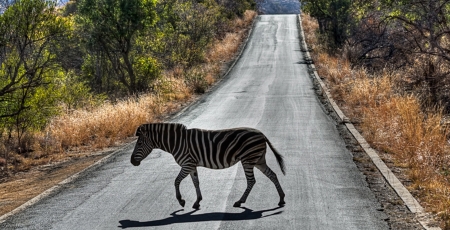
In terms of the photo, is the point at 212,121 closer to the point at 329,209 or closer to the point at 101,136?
the point at 101,136

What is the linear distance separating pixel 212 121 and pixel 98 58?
1732 centimetres

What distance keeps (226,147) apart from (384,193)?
2915mm

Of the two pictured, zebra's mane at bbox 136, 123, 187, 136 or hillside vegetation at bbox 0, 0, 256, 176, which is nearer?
zebra's mane at bbox 136, 123, 187, 136

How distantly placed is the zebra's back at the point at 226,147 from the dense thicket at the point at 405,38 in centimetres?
637

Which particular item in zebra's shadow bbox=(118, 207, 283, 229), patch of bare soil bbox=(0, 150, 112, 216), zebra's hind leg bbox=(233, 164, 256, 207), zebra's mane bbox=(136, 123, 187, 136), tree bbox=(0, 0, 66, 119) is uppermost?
tree bbox=(0, 0, 66, 119)

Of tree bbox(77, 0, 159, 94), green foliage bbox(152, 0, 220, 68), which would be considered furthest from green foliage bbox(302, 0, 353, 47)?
tree bbox(77, 0, 159, 94)

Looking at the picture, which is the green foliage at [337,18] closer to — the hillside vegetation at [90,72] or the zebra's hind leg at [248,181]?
the hillside vegetation at [90,72]

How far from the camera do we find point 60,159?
53.6 feet

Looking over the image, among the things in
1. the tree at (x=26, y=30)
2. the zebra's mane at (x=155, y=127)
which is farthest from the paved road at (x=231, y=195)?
the tree at (x=26, y=30)

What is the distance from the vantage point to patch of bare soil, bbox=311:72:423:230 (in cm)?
824

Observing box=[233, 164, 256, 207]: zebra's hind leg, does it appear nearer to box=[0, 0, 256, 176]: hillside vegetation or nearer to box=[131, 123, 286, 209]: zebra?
box=[131, 123, 286, 209]: zebra

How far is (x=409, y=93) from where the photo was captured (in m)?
19.9

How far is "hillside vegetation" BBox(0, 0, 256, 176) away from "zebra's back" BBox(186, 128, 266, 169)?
759 centimetres

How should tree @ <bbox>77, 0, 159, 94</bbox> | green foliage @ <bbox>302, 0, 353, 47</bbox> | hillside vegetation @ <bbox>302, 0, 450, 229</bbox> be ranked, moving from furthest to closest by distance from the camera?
1. green foliage @ <bbox>302, 0, 353, 47</bbox>
2. tree @ <bbox>77, 0, 159, 94</bbox>
3. hillside vegetation @ <bbox>302, 0, 450, 229</bbox>
